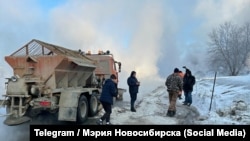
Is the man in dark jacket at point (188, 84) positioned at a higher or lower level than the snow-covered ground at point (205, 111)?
higher

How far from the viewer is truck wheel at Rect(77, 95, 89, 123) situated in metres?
9.66

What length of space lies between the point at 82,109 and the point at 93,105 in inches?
48.6

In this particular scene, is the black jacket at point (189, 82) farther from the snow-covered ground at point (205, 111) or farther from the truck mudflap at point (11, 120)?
the truck mudflap at point (11, 120)

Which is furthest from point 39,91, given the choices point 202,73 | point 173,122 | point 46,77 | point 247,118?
point 202,73

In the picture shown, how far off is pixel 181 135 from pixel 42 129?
107 inches

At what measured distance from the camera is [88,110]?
429 inches

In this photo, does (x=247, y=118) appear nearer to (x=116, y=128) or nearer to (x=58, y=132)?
(x=116, y=128)

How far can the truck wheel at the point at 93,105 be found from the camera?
11.0m

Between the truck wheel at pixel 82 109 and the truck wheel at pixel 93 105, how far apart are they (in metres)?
0.48

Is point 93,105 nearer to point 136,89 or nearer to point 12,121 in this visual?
point 136,89

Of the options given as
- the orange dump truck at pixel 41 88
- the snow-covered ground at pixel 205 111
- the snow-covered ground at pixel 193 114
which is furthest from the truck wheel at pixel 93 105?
the snow-covered ground at pixel 205 111

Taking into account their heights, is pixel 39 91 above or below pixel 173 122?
above

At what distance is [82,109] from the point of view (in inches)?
399

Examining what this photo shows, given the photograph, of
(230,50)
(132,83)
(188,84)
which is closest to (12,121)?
(132,83)
